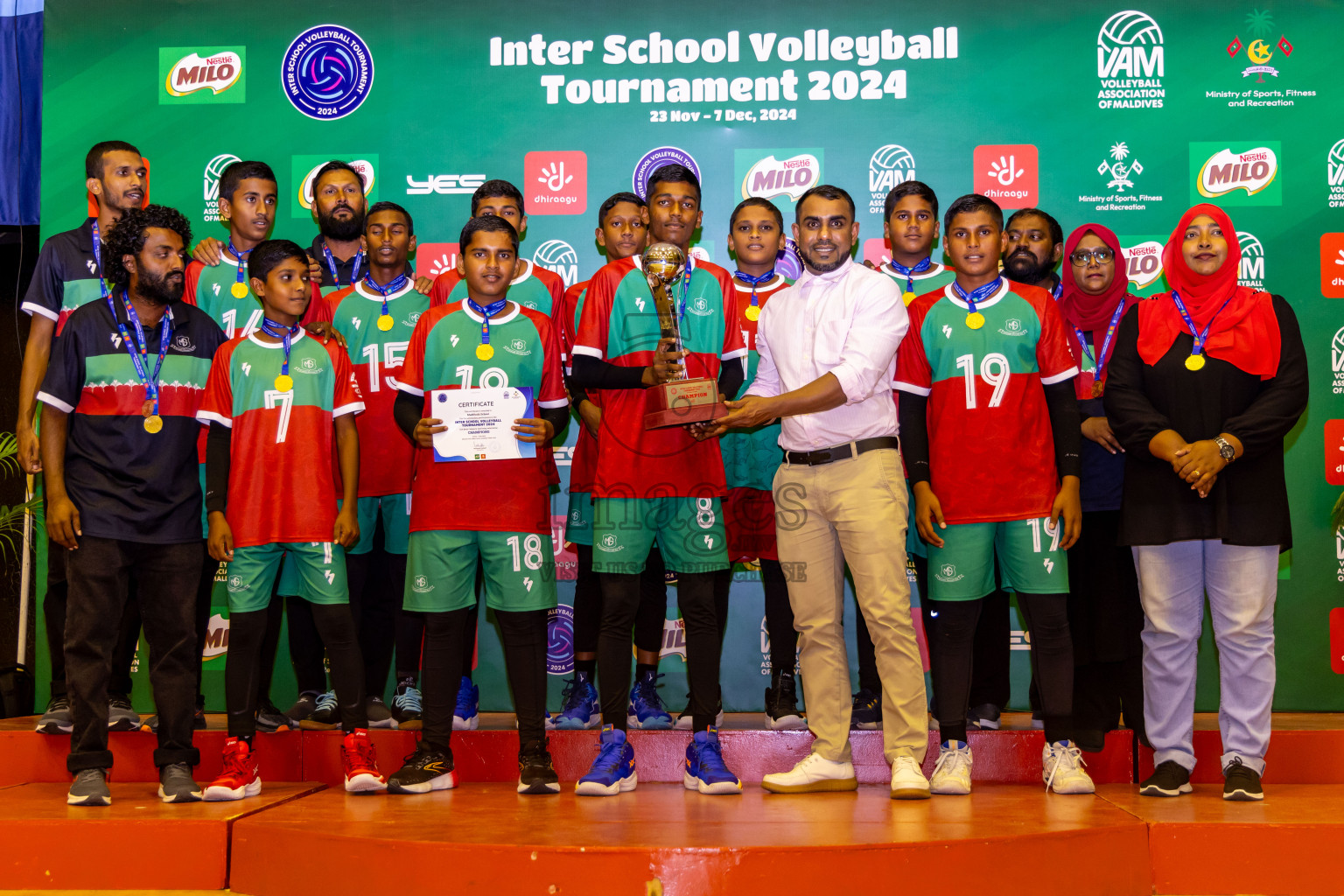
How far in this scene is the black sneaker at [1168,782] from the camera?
137 inches

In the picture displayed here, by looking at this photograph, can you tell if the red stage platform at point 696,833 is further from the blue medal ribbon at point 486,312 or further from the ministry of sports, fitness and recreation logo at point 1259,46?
the ministry of sports, fitness and recreation logo at point 1259,46

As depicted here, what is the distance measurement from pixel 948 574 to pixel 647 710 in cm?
131

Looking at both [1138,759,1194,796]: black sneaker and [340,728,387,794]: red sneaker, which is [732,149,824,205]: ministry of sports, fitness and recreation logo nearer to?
[1138,759,1194,796]: black sneaker

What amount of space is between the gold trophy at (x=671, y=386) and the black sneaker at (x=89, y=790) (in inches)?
84.2

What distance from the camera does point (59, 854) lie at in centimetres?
313

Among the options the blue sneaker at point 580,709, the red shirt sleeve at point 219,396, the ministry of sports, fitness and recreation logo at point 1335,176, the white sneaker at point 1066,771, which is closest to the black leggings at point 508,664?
A: the blue sneaker at point 580,709

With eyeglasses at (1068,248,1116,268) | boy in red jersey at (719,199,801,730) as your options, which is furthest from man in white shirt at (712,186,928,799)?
eyeglasses at (1068,248,1116,268)

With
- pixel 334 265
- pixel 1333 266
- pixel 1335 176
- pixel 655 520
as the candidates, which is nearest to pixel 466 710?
pixel 655 520

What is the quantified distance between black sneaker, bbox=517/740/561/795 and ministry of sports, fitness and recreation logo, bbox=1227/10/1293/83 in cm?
482

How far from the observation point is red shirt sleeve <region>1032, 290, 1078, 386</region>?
361 cm

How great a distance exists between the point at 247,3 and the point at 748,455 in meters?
3.84

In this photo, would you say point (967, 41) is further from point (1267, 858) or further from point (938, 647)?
point (1267, 858)

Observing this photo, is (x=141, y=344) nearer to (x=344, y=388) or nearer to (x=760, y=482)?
(x=344, y=388)

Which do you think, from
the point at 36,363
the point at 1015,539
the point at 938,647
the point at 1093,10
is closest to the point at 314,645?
the point at 36,363
